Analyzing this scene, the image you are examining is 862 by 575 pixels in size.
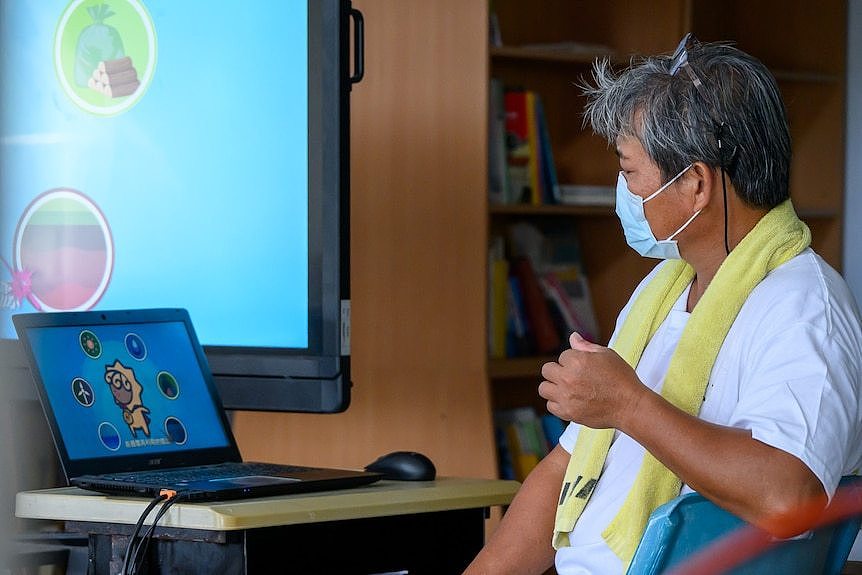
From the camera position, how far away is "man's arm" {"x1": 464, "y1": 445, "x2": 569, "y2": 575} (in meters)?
1.64

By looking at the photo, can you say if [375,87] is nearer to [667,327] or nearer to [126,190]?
[126,190]

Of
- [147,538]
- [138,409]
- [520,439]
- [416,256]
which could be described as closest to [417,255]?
[416,256]

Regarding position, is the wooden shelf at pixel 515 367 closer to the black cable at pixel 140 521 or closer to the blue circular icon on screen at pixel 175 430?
the blue circular icon on screen at pixel 175 430

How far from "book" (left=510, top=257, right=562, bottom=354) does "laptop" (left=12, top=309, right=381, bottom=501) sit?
1.63 m

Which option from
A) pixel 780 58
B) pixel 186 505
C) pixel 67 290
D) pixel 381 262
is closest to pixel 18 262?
pixel 67 290

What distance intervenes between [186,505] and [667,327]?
652 millimetres

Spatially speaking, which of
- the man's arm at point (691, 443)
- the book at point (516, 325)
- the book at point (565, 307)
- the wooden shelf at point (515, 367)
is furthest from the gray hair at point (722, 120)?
the book at point (565, 307)

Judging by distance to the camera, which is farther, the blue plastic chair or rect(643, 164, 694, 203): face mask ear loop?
rect(643, 164, 694, 203): face mask ear loop

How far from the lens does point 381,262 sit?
9.08ft

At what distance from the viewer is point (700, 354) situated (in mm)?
1432

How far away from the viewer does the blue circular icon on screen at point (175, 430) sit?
1654mm

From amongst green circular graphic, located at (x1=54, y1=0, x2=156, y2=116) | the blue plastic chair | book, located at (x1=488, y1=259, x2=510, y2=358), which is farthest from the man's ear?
book, located at (x1=488, y1=259, x2=510, y2=358)

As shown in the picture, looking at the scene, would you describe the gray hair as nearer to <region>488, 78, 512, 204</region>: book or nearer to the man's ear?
the man's ear

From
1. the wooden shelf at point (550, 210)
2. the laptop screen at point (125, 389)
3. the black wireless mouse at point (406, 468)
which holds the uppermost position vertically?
Answer: the wooden shelf at point (550, 210)
